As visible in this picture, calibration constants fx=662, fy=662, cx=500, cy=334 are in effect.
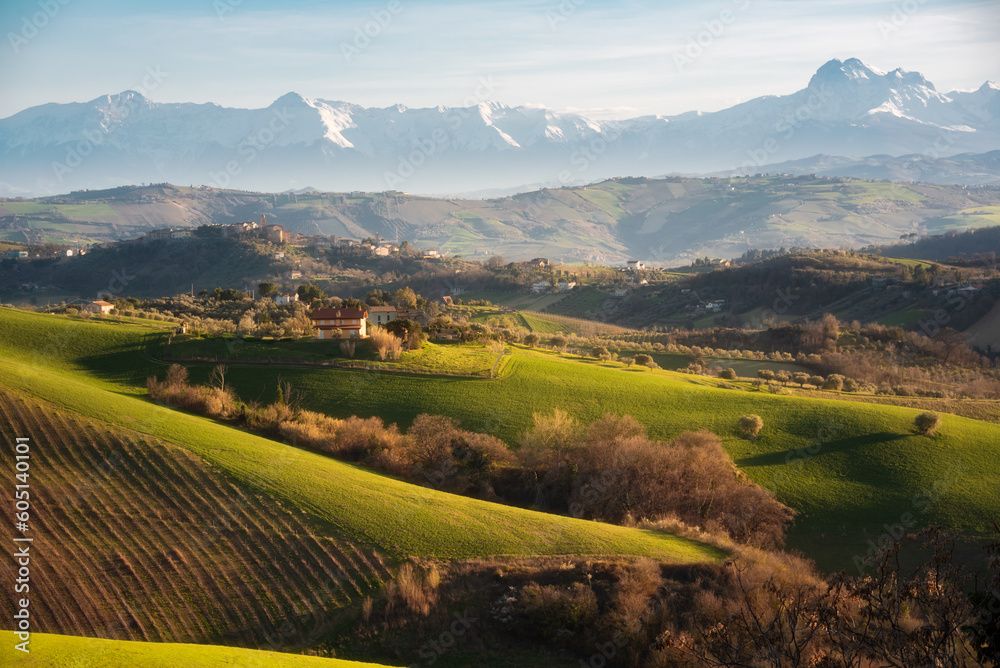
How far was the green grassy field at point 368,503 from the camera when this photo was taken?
2134 cm

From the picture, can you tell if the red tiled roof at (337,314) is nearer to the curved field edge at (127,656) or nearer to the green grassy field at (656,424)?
the green grassy field at (656,424)

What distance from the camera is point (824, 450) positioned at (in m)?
33.6

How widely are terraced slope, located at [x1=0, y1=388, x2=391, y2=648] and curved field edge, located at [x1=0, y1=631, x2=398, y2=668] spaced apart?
315 centimetres

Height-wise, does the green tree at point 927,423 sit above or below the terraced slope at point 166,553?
below

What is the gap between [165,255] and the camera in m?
143

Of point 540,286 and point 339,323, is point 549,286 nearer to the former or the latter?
point 540,286

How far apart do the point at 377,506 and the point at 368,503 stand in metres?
0.37

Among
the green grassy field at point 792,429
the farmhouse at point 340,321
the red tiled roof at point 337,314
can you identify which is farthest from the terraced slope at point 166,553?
the red tiled roof at point 337,314

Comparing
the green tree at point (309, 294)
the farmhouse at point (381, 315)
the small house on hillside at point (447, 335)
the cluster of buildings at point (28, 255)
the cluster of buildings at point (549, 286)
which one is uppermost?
the cluster of buildings at point (28, 255)

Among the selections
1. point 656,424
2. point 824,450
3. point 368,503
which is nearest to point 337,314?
point 656,424

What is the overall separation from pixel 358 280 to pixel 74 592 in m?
109

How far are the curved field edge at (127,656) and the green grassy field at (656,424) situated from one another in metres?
6.80

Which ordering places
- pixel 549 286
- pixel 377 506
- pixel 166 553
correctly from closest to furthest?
pixel 166 553 < pixel 377 506 < pixel 549 286

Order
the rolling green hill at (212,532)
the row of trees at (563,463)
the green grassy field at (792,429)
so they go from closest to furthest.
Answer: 1. the rolling green hill at (212,532)
2. the row of trees at (563,463)
3. the green grassy field at (792,429)
